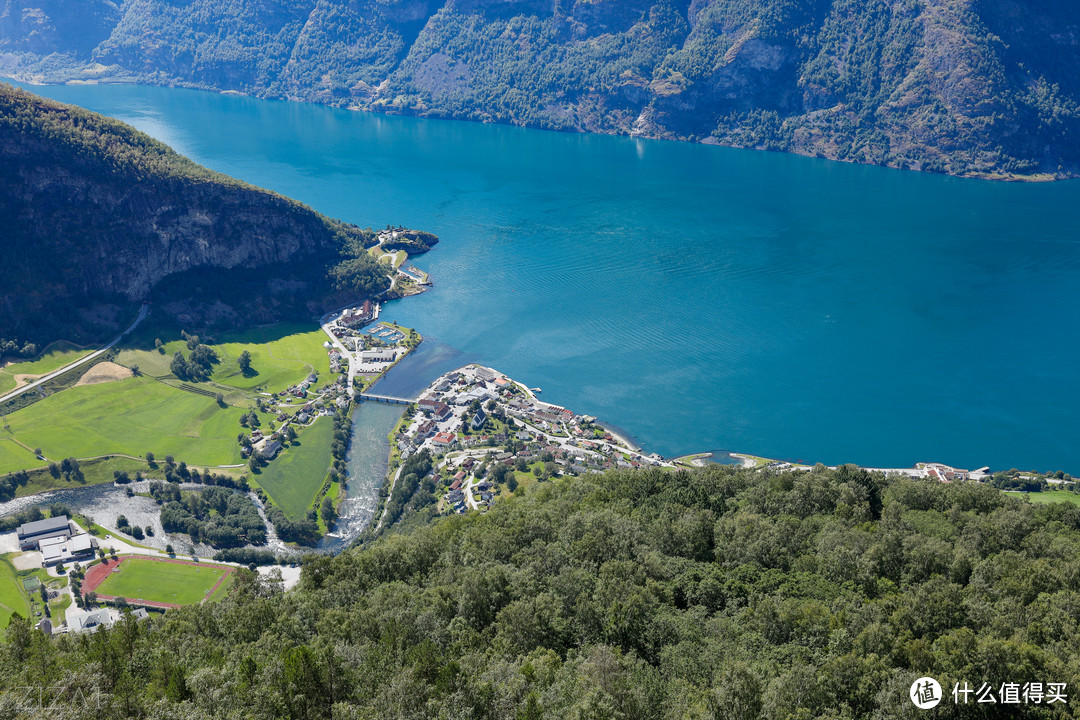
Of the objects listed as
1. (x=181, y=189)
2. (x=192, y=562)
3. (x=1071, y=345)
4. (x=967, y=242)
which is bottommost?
(x=192, y=562)

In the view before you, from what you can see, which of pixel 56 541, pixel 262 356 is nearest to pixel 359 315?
pixel 262 356

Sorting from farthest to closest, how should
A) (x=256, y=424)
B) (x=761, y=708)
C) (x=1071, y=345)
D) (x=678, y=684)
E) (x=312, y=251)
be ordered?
(x=312, y=251) → (x=1071, y=345) → (x=256, y=424) → (x=678, y=684) → (x=761, y=708)

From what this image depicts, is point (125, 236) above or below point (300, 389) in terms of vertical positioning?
above

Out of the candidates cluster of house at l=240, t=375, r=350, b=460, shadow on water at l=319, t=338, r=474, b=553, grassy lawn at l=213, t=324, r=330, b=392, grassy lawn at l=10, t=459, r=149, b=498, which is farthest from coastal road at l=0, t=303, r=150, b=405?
shadow on water at l=319, t=338, r=474, b=553

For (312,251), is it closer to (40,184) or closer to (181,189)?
(181,189)

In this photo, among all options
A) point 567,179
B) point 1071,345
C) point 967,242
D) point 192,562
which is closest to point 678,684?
point 192,562

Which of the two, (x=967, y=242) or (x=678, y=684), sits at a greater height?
(x=967, y=242)

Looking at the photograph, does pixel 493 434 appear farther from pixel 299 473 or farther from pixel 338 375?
pixel 338 375
